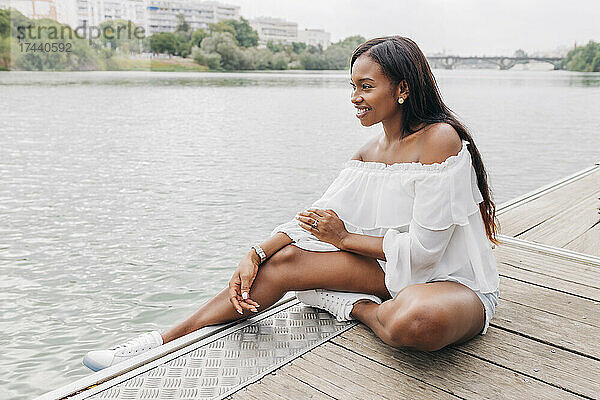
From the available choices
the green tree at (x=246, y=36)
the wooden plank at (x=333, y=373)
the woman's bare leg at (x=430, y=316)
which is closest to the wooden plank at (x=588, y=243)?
the woman's bare leg at (x=430, y=316)

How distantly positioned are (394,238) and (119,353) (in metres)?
0.86

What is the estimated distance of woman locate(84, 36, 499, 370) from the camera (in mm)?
1627

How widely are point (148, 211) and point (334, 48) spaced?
22298 millimetres

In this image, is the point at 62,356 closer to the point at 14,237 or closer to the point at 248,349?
the point at 248,349

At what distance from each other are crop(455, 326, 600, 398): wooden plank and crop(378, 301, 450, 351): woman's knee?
186 mm

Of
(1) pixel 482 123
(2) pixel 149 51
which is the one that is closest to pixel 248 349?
(1) pixel 482 123

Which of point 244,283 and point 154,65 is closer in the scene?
point 244,283

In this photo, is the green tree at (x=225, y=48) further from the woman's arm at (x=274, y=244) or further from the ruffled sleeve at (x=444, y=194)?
the ruffled sleeve at (x=444, y=194)

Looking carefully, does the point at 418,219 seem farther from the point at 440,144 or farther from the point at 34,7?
the point at 34,7

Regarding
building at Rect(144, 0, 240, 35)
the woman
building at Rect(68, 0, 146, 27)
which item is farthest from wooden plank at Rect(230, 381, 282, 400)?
building at Rect(68, 0, 146, 27)

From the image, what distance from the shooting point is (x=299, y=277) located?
1837 millimetres

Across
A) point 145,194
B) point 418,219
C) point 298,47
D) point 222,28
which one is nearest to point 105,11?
point 222,28

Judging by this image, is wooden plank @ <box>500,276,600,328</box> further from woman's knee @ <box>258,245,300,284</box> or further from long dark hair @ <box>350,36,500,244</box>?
woman's knee @ <box>258,245,300,284</box>

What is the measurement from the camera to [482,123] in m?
10.5
